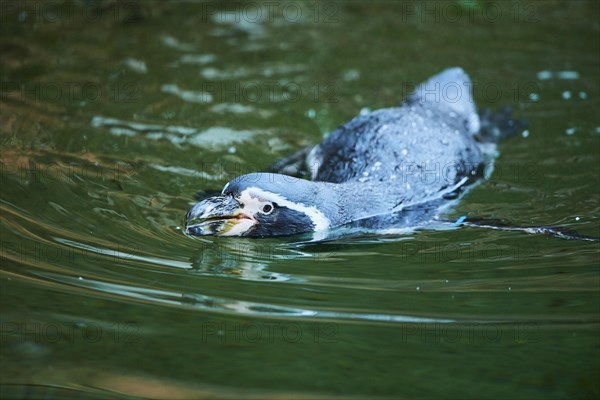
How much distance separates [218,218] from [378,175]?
4.51 feet

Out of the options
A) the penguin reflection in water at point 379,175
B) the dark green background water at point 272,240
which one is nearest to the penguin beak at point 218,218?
the penguin reflection in water at point 379,175

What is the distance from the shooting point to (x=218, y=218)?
17.4 feet

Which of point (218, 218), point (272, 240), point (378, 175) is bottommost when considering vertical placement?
point (272, 240)

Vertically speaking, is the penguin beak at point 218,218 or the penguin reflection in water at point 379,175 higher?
the penguin reflection in water at point 379,175

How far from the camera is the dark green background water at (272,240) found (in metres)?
3.80

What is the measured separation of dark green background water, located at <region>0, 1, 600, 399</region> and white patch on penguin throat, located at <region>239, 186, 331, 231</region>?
0.73ft

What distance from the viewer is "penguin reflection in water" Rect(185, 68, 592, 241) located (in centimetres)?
532

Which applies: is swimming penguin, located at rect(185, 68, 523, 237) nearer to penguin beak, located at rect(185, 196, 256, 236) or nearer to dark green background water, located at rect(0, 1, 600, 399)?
penguin beak, located at rect(185, 196, 256, 236)

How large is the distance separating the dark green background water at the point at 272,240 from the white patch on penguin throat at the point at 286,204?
0.22m

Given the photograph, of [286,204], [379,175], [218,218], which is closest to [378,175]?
[379,175]

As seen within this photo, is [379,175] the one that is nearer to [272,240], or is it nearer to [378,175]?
[378,175]

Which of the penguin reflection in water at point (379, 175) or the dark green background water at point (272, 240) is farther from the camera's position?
the penguin reflection in water at point (379, 175)

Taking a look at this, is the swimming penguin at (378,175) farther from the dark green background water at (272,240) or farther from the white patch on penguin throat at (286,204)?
the dark green background water at (272,240)

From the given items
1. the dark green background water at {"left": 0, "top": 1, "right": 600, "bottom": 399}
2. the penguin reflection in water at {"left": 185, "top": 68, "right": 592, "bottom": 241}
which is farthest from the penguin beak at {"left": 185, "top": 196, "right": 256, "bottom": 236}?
the dark green background water at {"left": 0, "top": 1, "right": 600, "bottom": 399}
